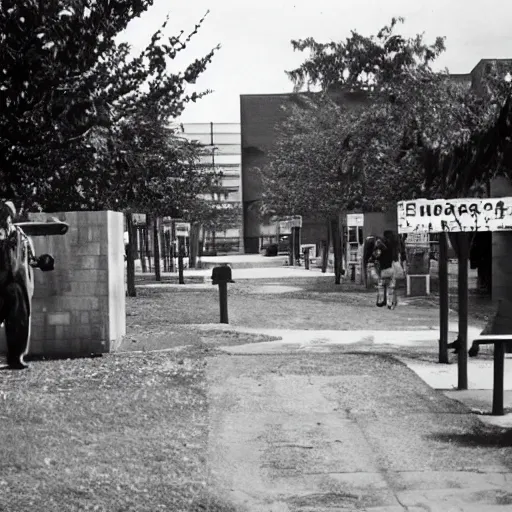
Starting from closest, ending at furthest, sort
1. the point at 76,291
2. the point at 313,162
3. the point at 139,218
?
the point at 76,291
the point at 139,218
the point at 313,162

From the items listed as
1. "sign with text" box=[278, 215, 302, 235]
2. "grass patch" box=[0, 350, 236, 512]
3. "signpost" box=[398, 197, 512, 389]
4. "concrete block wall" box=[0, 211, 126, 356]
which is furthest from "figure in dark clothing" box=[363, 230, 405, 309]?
"sign with text" box=[278, 215, 302, 235]

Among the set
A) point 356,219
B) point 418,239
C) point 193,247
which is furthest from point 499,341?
point 193,247

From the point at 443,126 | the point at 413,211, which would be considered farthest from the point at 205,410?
the point at 443,126

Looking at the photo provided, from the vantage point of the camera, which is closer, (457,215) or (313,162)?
(457,215)

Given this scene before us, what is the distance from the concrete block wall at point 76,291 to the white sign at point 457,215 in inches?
165

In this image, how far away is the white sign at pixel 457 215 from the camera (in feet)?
37.7

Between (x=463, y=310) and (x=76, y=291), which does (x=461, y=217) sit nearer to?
(x=463, y=310)

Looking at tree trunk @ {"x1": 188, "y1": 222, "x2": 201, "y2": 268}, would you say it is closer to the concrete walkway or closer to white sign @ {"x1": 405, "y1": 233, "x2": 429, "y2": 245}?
white sign @ {"x1": 405, "y1": 233, "x2": 429, "y2": 245}

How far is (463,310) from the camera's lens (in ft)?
39.1

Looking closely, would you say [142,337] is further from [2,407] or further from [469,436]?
[469,436]

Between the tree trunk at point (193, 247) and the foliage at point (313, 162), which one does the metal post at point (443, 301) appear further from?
the tree trunk at point (193, 247)

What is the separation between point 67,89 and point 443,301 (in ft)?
15.6

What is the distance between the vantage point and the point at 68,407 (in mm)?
10039

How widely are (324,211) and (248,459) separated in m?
37.2
